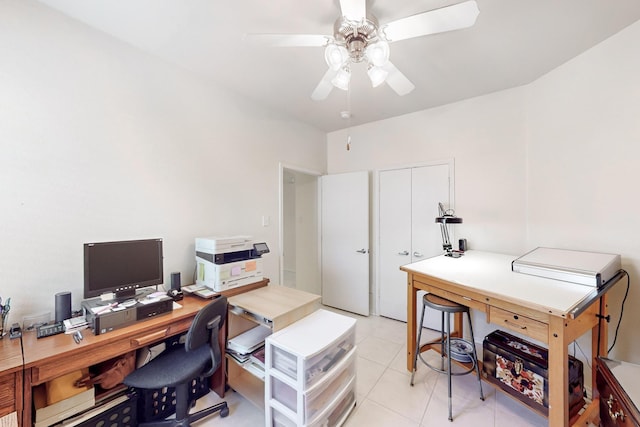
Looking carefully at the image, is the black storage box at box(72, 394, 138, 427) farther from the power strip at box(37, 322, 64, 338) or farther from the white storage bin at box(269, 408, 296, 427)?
the white storage bin at box(269, 408, 296, 427)

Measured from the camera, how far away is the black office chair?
1.38 metres

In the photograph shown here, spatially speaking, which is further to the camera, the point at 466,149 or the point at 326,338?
the point at 466,149

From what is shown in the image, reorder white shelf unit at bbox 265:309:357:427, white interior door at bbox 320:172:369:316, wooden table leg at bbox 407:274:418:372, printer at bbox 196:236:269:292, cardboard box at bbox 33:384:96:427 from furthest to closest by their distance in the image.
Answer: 1. white interior door at bbox 320:172:369:316
2. wooden table leg at bbox 407:274:418:372
3. printer at bbox 196:236:269:292
4. white shelf unit at bbox 265:309:357:427
5. cardboard box at bbox 33:384:96:427

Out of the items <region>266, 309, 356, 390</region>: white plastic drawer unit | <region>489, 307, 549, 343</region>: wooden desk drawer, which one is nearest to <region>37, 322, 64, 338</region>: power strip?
<region>266, 309, 356, 390</region>: white plastic drawer unit

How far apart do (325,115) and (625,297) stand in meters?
3.08

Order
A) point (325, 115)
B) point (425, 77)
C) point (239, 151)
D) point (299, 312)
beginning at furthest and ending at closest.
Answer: point (325, 115)
point (239, 151)
point (425, 77)
point (299, 312)

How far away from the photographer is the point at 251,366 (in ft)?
5.60

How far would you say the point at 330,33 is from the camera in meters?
1.68

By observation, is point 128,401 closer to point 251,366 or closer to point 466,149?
point 251,366

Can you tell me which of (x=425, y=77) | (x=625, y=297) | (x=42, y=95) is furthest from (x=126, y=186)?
(x=625, y=297)

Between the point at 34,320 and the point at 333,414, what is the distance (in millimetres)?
1902

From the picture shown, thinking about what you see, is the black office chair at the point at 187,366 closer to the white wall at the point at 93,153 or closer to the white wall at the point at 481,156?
the white wall at the point at 93,153

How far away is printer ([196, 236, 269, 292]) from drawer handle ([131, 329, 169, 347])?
0.46 m

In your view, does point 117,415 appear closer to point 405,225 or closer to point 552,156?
point 405,225
